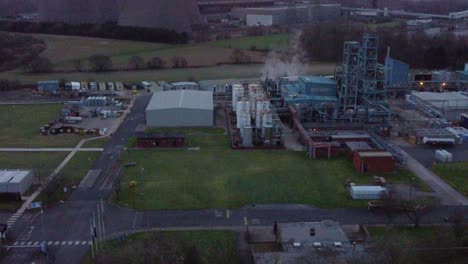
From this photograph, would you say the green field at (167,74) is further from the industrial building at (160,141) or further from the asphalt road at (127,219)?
the asphalt road at (127,219)

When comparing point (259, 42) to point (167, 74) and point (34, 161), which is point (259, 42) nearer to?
point (167, 74)

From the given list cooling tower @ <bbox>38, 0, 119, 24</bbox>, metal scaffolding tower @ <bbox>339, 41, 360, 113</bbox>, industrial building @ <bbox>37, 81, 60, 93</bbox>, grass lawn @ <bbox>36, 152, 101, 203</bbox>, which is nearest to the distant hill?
cooling tower @ <bbox>38, 0, 119, 24</bbox>

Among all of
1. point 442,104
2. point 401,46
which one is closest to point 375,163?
point 442,104

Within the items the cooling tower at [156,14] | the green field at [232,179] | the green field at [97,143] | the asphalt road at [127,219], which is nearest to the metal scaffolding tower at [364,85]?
the green field at [232,179]

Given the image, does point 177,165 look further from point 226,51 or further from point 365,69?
point 226,51

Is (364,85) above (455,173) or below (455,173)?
above

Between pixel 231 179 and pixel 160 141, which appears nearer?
pixel 231 179
